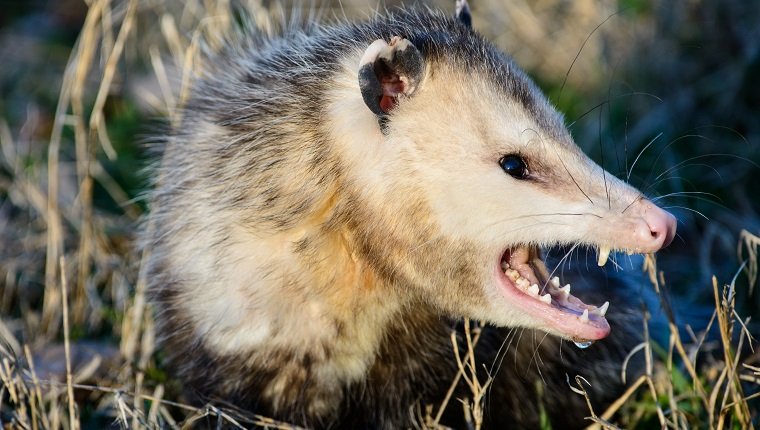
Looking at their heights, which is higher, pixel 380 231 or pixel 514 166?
pixel 514 166

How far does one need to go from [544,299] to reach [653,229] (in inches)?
10.1

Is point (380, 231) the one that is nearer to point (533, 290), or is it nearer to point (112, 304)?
point (533, 290)

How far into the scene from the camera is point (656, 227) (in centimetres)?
174

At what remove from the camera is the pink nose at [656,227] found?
5.70 ft

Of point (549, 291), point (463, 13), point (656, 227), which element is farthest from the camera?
point (463, 13)

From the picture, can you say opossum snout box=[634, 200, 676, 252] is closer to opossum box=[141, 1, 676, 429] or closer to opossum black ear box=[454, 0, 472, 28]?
opossum box=[141, 1, 676, 429]

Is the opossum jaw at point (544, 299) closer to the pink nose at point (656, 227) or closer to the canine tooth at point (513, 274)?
the canine tooth at point (513, 274)

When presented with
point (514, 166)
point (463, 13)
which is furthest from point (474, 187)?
point (463, 13)

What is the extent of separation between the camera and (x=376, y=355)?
2139mm

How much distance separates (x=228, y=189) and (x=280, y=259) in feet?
0.63

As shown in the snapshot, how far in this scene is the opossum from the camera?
1812 mm

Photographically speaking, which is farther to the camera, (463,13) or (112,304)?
(112,304)

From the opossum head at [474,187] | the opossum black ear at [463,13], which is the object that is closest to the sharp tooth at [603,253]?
the opossum head at [474,187]

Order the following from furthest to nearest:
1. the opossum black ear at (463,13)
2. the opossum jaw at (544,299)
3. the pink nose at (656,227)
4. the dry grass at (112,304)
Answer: the opossum black ear at (463,13)
the dry grass at (112,304)
the opossum jaw at (544,299)
the pink nose at (656,227)
